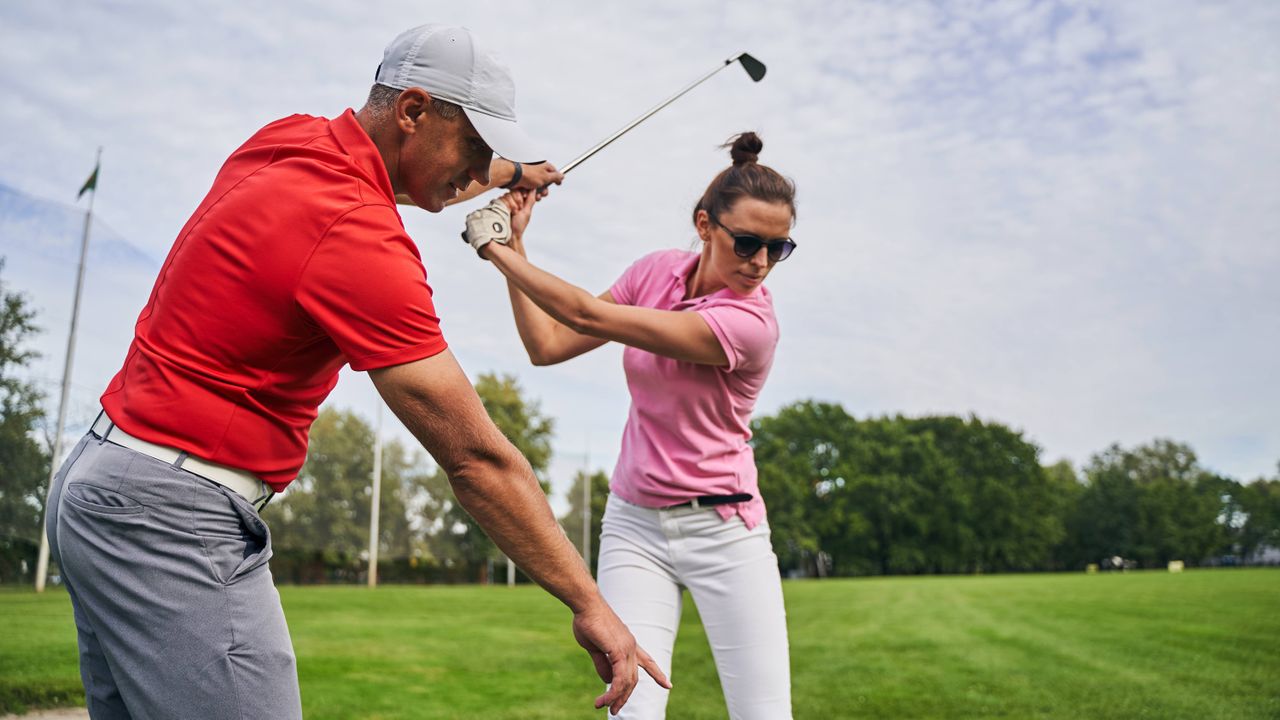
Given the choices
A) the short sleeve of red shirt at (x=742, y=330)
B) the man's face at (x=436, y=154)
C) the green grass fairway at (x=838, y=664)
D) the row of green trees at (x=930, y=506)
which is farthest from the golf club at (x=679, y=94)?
the row of green trees at (x=930, y=506)

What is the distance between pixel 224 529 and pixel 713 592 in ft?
6.79

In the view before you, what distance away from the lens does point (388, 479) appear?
39125 mm

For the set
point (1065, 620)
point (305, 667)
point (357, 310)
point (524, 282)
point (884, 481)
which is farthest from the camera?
point (884, 481)

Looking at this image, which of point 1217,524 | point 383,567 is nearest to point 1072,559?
point 1217,524

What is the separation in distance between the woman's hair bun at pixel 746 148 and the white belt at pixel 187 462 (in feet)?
8.64

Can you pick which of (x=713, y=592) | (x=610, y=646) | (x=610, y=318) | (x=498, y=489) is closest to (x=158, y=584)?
(x=498, y=489)

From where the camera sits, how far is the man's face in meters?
2.29

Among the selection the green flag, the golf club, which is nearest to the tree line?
the green flag

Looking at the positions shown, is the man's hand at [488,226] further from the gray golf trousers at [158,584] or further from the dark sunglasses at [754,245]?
the gray golf trousers at [158,584]

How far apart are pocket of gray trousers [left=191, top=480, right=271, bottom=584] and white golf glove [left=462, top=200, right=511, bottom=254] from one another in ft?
5.55

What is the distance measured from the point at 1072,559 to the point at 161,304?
3935 inches

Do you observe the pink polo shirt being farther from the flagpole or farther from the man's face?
the flagpole

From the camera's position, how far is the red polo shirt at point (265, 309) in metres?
1.93

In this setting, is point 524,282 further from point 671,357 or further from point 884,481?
point 884,481
